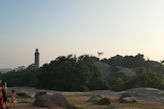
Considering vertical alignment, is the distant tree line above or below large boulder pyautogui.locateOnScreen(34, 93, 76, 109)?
above

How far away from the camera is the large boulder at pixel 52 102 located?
16453 mm

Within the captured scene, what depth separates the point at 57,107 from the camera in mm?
16594

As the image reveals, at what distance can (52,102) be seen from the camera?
16.8 metres

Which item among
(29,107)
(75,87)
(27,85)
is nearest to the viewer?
(29,107)

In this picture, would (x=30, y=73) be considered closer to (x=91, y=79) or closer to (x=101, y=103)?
(x=91, y=79)

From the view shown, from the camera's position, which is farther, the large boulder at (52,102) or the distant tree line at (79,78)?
the distant tree line at (79,78)

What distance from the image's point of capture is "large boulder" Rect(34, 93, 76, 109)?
16.5 meters

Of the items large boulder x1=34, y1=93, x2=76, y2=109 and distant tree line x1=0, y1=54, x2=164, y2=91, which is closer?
large boulder x1=34, y1=93, x2=76, y2=109

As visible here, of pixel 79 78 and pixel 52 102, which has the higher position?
pixel 79 78

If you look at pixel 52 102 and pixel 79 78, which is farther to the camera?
pixel 79 78

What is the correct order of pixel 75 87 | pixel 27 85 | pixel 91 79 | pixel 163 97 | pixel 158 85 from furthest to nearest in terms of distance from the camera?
pixel 27 85 < pixel 91 79 < pixel 75 87 < pixel 158 85 < pixel 163 97

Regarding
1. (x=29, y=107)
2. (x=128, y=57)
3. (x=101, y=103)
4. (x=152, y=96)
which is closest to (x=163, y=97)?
(x=152, y=96)

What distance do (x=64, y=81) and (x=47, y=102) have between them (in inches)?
1188

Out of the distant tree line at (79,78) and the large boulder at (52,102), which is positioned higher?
Result: the distant tree line at (79,78)
